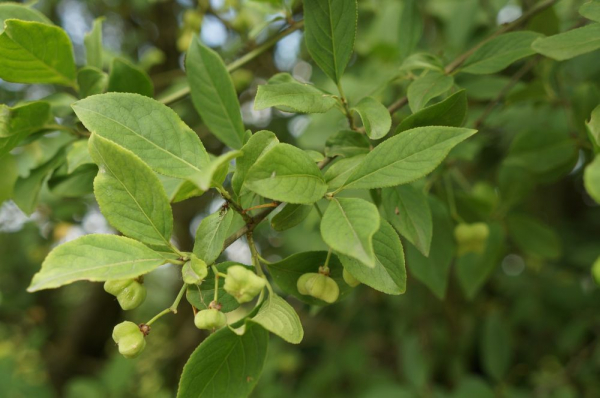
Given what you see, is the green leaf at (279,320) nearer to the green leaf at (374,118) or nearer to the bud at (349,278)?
the bud at (349,278)

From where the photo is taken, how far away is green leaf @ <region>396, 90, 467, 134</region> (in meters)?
0.75

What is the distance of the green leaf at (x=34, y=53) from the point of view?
0.83 m

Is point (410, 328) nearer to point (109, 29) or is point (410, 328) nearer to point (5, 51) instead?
point (5, 51)

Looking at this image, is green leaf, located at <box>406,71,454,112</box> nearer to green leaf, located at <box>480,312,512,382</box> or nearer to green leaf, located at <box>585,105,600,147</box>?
green leaf, located at <box>585,105,600,147</box>

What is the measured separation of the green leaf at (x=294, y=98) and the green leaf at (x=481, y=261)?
89cm

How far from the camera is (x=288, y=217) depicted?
76 cm

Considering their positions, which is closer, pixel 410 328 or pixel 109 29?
pixel 410 328

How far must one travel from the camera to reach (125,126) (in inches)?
28.0

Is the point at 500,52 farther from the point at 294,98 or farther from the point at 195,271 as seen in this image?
the point at 195,271

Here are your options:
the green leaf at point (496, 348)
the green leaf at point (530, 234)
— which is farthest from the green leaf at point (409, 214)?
the green leaf at point (496, 348)

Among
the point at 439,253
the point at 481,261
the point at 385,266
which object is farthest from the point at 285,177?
the point at 481,261

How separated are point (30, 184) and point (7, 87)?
2.04 metres

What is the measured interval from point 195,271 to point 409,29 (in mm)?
829

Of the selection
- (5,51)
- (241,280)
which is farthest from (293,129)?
(241,280)
